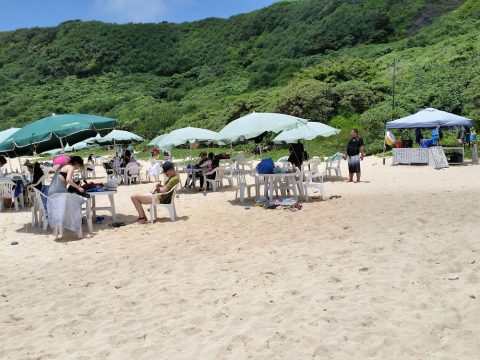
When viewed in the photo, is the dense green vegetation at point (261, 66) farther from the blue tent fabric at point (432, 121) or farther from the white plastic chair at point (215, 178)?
the white plastic chair at point (215, 178)

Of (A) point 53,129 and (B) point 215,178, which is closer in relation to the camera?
(A) point 53,129

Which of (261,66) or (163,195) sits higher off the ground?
(261,66)

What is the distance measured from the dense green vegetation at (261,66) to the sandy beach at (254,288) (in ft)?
47.3

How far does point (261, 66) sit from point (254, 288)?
2186 inches

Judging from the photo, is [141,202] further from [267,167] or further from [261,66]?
[261,66]

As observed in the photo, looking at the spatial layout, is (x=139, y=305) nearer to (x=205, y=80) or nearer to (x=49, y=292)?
(x=49, y=292)

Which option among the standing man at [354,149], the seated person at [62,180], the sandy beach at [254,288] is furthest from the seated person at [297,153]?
the seated person at [62,180]

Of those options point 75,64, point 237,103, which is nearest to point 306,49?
point 237,103

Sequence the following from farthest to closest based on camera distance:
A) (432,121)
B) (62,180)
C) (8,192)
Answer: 1. (432,121)
2. (8,192)
3. (62,180)

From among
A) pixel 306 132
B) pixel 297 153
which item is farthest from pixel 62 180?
pixel 306 132

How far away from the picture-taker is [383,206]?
7586mm

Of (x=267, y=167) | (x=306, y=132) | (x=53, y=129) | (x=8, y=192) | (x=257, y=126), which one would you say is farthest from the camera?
(x=306, y=132)

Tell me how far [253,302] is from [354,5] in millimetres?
70731

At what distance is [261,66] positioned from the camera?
5759 cm
